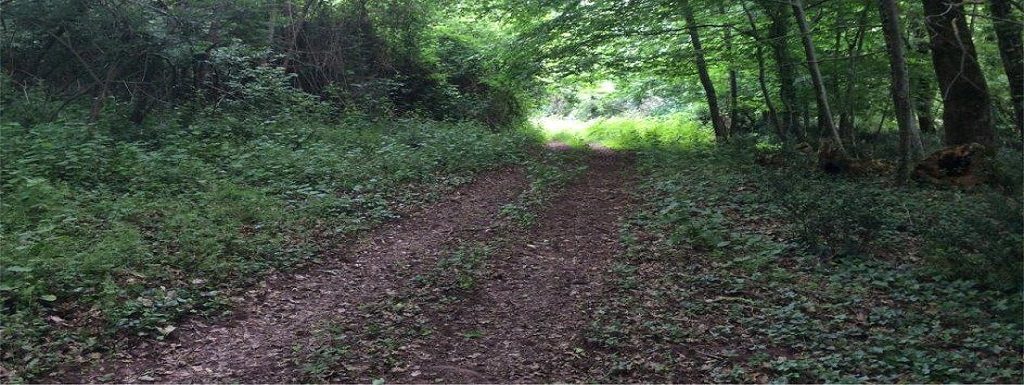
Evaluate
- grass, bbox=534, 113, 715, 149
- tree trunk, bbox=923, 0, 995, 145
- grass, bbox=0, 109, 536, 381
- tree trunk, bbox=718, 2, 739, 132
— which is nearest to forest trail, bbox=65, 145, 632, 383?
grass, bbox=0, 109, 536, 381

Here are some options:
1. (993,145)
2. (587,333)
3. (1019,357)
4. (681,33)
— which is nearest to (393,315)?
(587,333)

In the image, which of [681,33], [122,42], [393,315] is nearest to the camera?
[393,315]

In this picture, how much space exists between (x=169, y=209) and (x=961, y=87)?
37.5ft

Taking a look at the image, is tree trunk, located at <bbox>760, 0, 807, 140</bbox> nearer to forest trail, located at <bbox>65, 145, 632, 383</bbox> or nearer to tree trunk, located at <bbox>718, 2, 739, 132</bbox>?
tree trunk, located at <bbox>718, 2, 739, 132</bbox>

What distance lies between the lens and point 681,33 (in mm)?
15500

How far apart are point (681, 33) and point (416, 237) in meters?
9.78

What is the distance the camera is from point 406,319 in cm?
610

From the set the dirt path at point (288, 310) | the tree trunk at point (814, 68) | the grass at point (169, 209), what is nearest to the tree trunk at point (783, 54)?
the tree trunk at point (814, 68)

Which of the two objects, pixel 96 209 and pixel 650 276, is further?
pixel 96 209

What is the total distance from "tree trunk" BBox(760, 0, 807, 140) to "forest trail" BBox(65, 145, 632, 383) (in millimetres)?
6605

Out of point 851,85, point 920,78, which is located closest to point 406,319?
point 851,85

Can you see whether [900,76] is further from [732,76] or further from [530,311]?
[732,76]

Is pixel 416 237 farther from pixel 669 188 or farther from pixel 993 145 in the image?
pixel 993 145

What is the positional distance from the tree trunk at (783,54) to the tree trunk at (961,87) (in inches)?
114
